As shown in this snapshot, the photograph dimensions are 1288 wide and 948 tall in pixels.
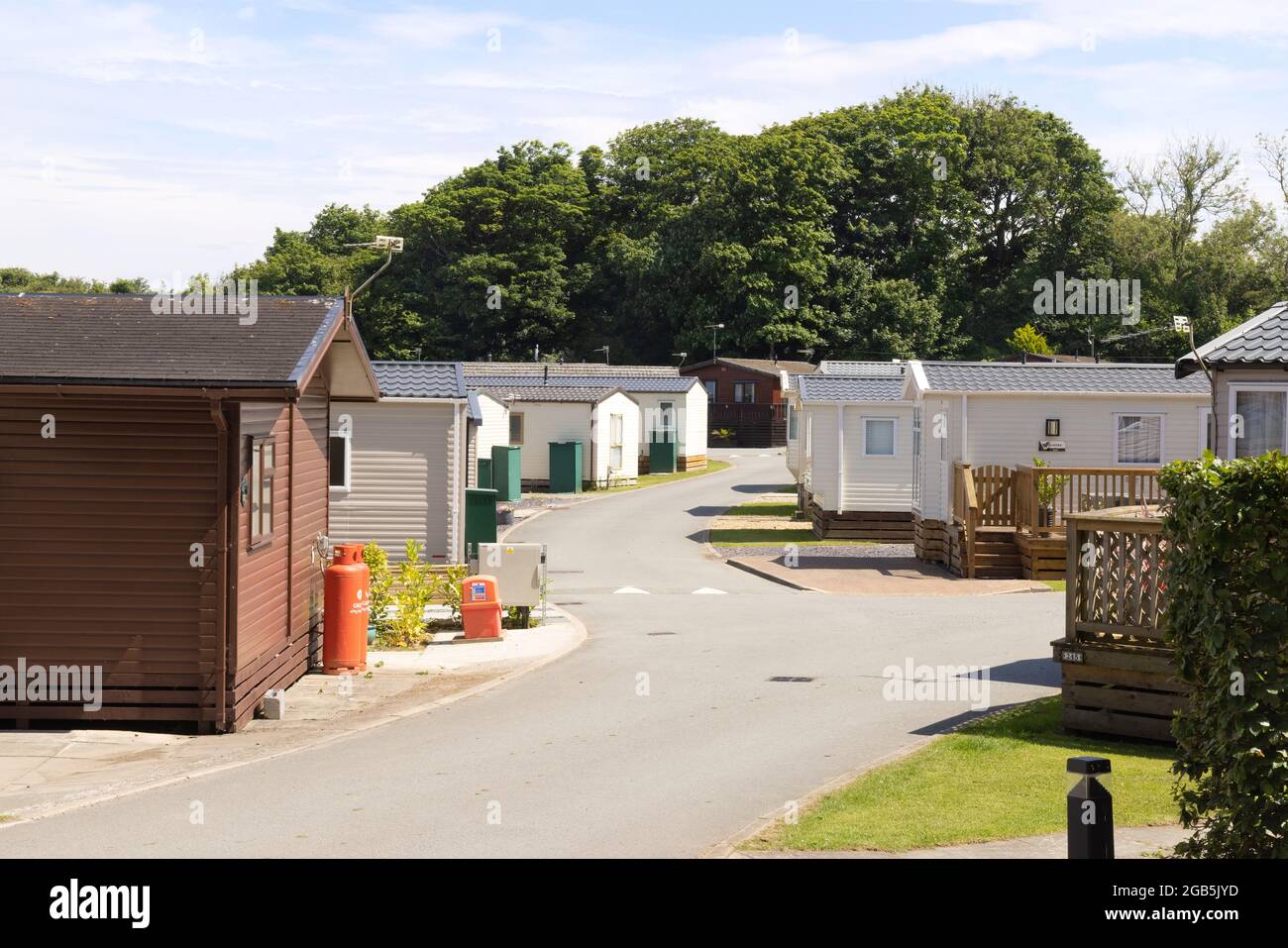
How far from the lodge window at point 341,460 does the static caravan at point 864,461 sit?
12897 millimetres

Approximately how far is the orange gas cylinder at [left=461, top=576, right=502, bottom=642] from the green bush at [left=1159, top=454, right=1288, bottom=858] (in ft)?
39.4

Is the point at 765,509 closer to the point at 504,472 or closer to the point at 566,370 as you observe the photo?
the point at 504,472

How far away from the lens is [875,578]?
25828 millimetres

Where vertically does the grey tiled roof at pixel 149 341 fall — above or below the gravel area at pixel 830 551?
above

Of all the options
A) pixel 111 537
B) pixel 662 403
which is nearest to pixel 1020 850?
pixel 111 537

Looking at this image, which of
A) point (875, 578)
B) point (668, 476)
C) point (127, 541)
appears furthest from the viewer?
point (668, 476)

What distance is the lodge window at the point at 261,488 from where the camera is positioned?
531 inches

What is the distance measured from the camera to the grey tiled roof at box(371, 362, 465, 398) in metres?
23.7

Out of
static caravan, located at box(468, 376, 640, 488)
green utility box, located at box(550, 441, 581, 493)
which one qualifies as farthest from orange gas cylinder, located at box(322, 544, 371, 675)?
green utility box, located at box(550, 441, 581, 493)

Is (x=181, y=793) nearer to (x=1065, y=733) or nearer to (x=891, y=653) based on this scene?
(x=1065, y=733)

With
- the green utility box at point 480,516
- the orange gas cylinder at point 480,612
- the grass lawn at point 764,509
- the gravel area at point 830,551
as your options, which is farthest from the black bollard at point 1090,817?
the grass lawn at point 764,509

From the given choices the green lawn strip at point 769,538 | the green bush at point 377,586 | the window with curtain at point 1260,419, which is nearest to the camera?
the window with curtain at point 1260,419

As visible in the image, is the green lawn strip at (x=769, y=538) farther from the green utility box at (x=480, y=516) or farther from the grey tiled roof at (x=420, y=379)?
the grey tiled roof at (x=420, y=379)

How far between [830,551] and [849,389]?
462cm
